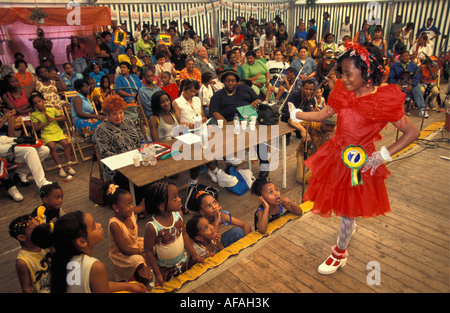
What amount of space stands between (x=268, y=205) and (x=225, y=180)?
5.31ft

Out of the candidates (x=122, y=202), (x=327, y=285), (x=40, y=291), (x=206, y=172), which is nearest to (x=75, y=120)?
(x=206, y=172)

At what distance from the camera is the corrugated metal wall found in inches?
455

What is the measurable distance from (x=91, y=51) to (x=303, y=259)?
400 inches

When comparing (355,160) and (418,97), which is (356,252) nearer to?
(355,160)

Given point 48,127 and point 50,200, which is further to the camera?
point 48,127

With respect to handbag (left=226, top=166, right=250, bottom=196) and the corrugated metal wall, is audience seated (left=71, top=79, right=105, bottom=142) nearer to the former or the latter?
handbag (left=226, top=166, right=250, bottom=196)

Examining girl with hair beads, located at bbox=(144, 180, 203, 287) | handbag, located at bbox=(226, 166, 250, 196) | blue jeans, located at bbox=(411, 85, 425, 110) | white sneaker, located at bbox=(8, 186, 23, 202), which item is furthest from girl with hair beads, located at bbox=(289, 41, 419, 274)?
blue jeans, located at bbox=(411, 85, 425, 110)

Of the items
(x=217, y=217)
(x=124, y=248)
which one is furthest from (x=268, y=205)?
(x=124, y=248)

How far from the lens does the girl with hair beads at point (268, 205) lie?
2930 millimetres

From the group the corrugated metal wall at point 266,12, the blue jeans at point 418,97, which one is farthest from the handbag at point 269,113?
the corrugated metal wall at point 266,12

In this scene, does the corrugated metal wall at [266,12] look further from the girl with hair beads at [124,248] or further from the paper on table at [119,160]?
the girl with hair beads at [124,248]

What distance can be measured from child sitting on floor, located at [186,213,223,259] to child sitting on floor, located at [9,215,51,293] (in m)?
1.20

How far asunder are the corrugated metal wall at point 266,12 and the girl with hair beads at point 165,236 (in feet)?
33.7

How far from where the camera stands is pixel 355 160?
2.17 meters
